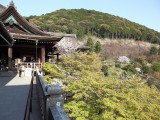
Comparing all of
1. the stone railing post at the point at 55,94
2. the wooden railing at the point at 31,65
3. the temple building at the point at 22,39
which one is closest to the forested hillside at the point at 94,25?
the temple building at the point at 22,39

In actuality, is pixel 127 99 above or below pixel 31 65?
below

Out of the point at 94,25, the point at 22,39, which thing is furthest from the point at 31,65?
the point at 94,25

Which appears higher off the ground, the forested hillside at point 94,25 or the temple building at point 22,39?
the forested hillside at point 94,25

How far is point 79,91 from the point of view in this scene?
14.6 meters

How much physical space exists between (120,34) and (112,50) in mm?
22405

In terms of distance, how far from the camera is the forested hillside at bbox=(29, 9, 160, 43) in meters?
101

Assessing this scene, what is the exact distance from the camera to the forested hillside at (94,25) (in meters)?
101

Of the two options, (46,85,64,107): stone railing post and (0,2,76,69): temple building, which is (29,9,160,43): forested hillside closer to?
(0,2,76,69): temple building

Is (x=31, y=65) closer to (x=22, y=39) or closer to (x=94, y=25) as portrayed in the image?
(x=22, y=39)

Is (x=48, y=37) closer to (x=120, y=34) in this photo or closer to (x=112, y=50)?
(x=112, y=50)

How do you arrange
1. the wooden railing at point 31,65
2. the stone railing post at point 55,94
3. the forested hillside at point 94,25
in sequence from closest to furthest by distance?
the stone railing post at point 55,94 < the wooden railing at point 31,65 < the forested hillside at point 94,25

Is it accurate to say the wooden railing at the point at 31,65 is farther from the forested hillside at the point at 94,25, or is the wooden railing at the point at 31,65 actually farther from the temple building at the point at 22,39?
the forested hillside at the point at 94,25

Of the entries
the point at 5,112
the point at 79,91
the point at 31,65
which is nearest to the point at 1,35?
the point at 5,112

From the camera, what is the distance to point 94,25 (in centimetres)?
10988
